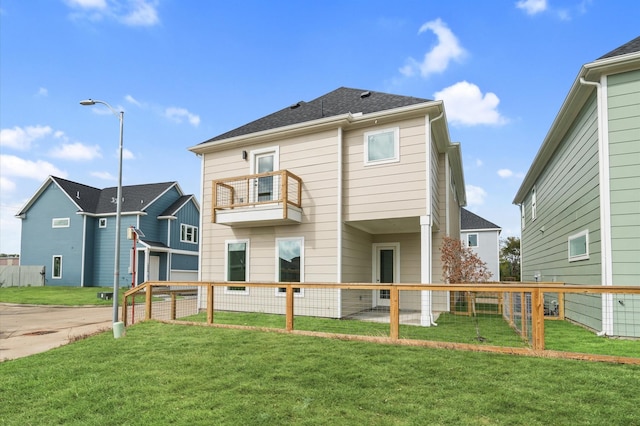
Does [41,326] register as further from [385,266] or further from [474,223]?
[474,223]

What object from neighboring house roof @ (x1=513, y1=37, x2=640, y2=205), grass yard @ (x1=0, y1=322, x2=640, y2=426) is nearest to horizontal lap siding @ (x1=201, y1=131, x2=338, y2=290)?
grass yard @ (x1=0, y1=322, x2=640, y2=426)

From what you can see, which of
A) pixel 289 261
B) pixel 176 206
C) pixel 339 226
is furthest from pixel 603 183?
pixel 176 206

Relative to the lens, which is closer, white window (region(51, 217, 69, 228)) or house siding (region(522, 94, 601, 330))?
house siding (region(522, 94, 601, 330))

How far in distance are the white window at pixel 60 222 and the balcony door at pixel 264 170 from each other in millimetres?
18479

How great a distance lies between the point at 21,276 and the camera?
23.5 meters

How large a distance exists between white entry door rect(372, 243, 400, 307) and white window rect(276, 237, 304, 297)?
2.94 metres

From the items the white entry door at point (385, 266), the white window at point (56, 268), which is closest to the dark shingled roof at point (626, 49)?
the white entry door at point (385, 266)

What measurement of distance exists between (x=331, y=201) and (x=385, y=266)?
3545mm


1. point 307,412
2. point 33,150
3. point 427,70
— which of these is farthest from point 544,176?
point 33,150

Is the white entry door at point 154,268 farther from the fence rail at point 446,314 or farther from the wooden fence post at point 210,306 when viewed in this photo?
the wooden fence post at point 210,306

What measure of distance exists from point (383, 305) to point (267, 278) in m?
3.76

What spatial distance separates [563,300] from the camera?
1018cm

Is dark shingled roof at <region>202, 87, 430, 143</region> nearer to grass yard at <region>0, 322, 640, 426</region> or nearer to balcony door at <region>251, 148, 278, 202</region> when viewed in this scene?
balcony door at <region>251, 148, 278, 202</region>

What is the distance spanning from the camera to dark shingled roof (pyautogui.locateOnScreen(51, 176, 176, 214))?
914 inches
